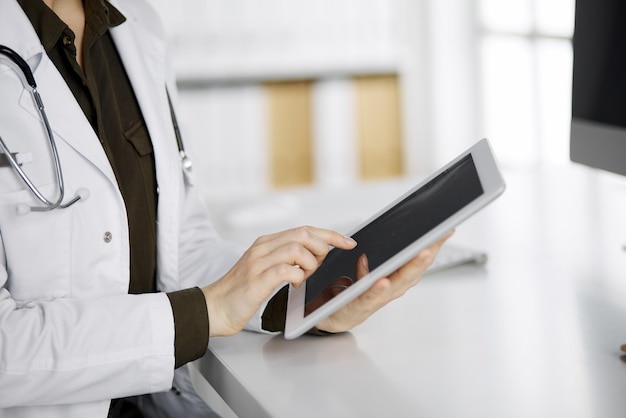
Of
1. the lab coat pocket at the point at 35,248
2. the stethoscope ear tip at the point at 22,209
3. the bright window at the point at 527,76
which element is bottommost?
the bright window at the point at 527,76

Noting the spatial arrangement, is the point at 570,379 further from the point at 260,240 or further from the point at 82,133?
the point at 82,133

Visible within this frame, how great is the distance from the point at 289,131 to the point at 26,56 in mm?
2813

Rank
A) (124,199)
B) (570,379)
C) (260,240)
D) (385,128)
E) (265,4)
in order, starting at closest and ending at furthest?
(570,379) < (260,240) < (124,199) < (265,4) < (385,128)

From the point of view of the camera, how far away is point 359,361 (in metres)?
0.98

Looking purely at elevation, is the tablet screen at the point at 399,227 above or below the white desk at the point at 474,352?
above

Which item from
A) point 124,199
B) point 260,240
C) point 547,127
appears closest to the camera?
point 260,240

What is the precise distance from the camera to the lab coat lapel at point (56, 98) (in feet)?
3.52

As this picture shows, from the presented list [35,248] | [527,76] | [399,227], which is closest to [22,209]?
[35,248]

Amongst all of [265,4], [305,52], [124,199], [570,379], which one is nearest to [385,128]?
[305,52]

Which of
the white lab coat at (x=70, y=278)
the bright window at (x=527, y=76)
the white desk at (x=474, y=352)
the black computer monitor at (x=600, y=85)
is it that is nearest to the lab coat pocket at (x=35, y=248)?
the white lab coat at (x=70, y=278)

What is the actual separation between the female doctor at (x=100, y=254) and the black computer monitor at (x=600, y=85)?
0.40 meters

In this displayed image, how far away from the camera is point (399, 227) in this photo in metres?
0.95

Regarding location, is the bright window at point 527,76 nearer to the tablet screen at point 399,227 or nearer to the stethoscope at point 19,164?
the tablet screen at point 399,227

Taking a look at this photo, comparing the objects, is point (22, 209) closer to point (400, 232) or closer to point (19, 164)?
point (19, 164)
